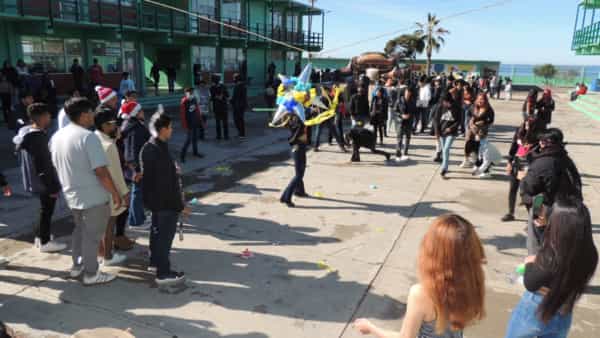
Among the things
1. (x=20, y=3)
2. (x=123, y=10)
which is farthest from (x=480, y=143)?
(x=123, y=10)

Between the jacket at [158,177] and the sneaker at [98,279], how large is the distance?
92cm

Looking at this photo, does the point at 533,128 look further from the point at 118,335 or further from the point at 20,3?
the point at 20,3

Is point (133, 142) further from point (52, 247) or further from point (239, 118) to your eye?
point (239, 118)

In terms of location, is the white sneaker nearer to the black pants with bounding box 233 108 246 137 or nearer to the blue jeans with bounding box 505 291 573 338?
the blue jeans with bounding box 505 291 573 338

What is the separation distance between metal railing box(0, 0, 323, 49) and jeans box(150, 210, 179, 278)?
15.2 meters

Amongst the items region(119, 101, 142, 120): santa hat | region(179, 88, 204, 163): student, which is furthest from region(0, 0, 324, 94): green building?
region(119, 101, 142, 120): santa hat

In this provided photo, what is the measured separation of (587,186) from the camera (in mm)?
8656

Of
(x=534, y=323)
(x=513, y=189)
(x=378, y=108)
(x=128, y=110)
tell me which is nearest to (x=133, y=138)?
(x=128, y=110)

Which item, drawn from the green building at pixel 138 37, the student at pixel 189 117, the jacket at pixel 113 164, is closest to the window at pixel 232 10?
the green building at pixel 138 37

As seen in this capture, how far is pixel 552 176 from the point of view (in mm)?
4188

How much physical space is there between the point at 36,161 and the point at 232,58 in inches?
1042

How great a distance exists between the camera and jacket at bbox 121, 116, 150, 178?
5480 millimetres

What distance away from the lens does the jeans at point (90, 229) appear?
13.5 feet

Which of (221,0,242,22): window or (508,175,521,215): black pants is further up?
(221,0,242,22): window
